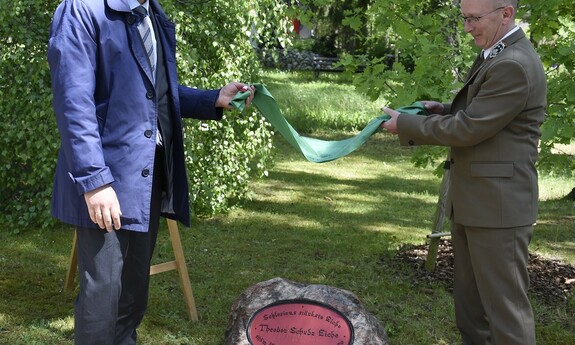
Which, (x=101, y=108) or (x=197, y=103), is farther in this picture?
(x=197, y=103)

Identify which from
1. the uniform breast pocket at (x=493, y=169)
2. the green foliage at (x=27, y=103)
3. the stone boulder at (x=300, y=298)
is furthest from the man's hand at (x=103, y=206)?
the green foliage at (x=27, y=103)

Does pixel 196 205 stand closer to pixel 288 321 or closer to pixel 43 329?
pixel 43 329

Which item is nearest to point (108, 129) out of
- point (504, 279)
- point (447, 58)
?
point (504, 279)

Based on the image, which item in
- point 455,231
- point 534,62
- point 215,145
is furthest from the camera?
point 215,145

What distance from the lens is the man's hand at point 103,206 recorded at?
2920 millimetres

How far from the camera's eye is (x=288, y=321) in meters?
4.02

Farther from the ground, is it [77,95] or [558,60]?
[558,60]

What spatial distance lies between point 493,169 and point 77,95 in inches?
78.2

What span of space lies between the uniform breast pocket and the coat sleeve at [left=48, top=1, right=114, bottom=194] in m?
1.78

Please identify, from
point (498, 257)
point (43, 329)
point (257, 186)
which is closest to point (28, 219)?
point (43, 329)

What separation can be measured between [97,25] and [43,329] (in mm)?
2449

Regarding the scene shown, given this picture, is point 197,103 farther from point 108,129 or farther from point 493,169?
point 493,169

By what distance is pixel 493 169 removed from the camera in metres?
3.59

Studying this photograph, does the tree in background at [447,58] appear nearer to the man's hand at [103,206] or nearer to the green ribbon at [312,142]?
the green ribbon at [312,142]
